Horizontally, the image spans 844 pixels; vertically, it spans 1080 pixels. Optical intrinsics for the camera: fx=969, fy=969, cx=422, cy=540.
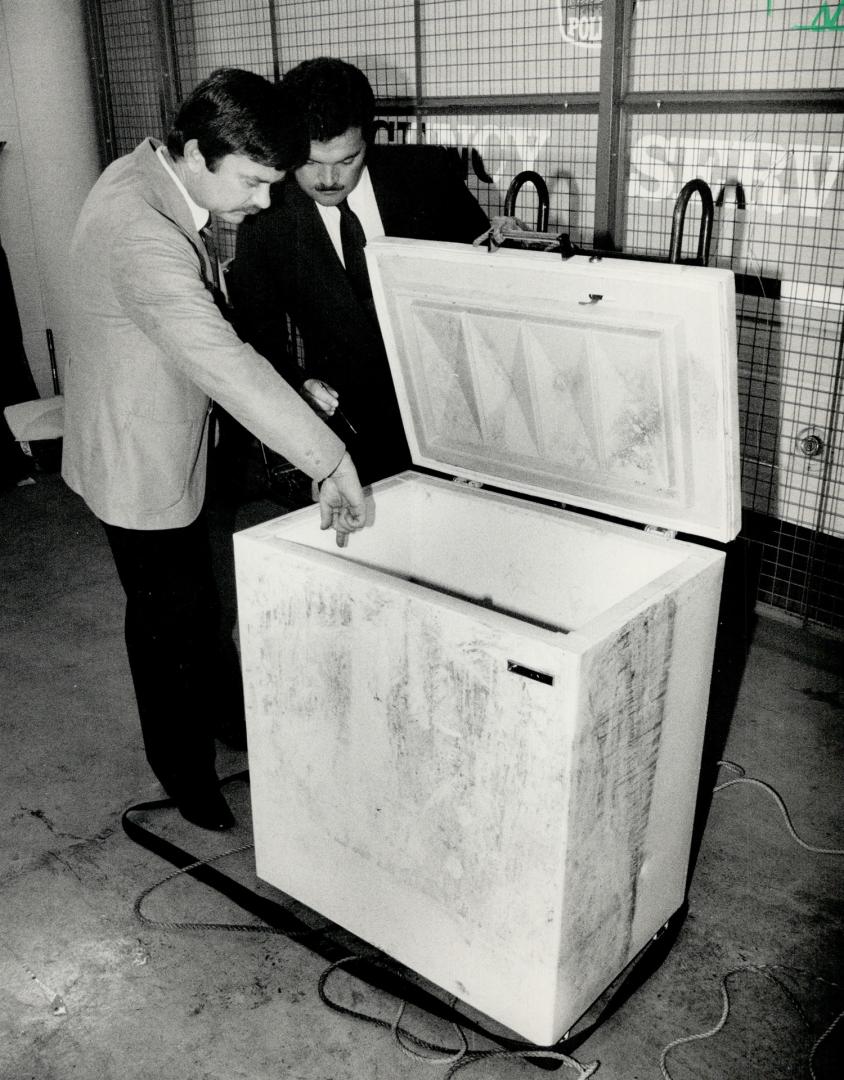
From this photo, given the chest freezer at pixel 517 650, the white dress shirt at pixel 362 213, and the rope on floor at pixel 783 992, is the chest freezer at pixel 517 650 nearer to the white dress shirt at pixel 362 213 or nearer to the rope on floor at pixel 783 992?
the rope on floor at pixel 783 992

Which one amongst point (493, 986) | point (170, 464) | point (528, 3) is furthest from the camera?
point (528, 3)

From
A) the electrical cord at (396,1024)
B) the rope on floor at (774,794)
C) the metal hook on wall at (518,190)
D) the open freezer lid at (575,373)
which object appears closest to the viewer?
the open freezer lid at (575,373)

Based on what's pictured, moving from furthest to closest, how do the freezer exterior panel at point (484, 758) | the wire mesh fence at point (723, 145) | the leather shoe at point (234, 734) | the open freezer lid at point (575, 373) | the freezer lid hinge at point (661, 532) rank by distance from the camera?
the wire mesh fence at point (723, 145), the leather shoe at point (234, 734), the freezer lid hinge at point (661, 532), the open freezer lid at point (575, 373), the freezer exterior panel at point (484, 758)

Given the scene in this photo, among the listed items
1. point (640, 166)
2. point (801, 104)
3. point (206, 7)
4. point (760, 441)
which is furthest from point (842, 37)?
point (206, 7)

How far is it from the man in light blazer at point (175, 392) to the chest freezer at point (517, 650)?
0.27 metres

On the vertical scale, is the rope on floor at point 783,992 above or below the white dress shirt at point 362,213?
below

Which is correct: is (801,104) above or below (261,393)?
above

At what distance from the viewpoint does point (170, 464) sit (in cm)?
207

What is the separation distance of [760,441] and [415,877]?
2099mm

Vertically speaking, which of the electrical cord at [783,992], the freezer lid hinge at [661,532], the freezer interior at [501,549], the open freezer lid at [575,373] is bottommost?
the electrical cord at [783,992]

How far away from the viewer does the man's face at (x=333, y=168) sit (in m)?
2.32

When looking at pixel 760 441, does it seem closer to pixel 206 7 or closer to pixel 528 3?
pixel 528 3

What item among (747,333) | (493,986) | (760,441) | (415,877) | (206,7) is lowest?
(493,986)

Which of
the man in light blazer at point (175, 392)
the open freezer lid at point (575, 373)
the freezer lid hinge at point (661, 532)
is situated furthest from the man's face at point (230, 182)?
the freezer lid hinge at point (661, 532)
